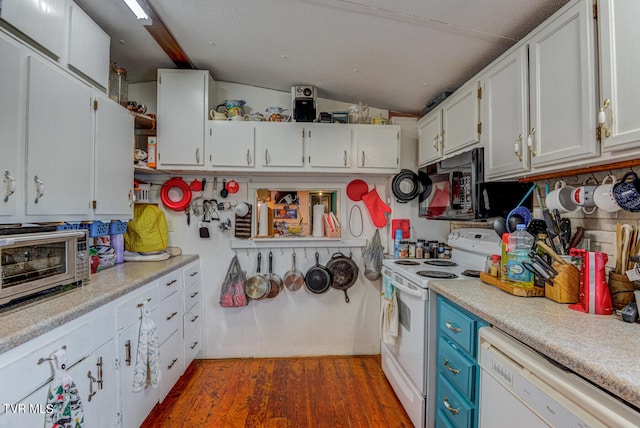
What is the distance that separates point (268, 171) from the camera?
2.57 metres

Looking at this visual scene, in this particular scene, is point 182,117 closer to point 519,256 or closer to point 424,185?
point 424,185

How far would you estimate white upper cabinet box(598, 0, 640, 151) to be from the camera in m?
1.01

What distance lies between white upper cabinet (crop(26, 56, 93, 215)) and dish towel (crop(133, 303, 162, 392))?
72cm

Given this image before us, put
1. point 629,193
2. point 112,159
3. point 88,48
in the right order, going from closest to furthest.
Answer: point 629,193 < point 88,48 < point 112,159

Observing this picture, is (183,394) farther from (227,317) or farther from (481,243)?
(481,243)

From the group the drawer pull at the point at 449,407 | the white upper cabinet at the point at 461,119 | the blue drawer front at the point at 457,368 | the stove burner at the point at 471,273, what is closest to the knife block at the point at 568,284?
the blue drawer front at the point at 457,368

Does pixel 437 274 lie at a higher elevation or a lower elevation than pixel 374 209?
lower

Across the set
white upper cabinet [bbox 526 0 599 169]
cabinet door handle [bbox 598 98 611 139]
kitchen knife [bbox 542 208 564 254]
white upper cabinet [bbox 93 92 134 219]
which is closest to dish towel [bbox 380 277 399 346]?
kitchen knife [bbox 542 208 564 254]

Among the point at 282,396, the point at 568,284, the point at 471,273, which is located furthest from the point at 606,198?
the point at 282,396

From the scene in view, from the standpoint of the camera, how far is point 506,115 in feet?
5.39

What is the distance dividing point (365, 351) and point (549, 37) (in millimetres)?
2668

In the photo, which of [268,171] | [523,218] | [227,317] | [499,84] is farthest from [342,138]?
[227,317]

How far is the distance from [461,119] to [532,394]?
1655mm

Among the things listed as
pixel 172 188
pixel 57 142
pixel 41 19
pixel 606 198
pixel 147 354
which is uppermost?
pixel 41 19
